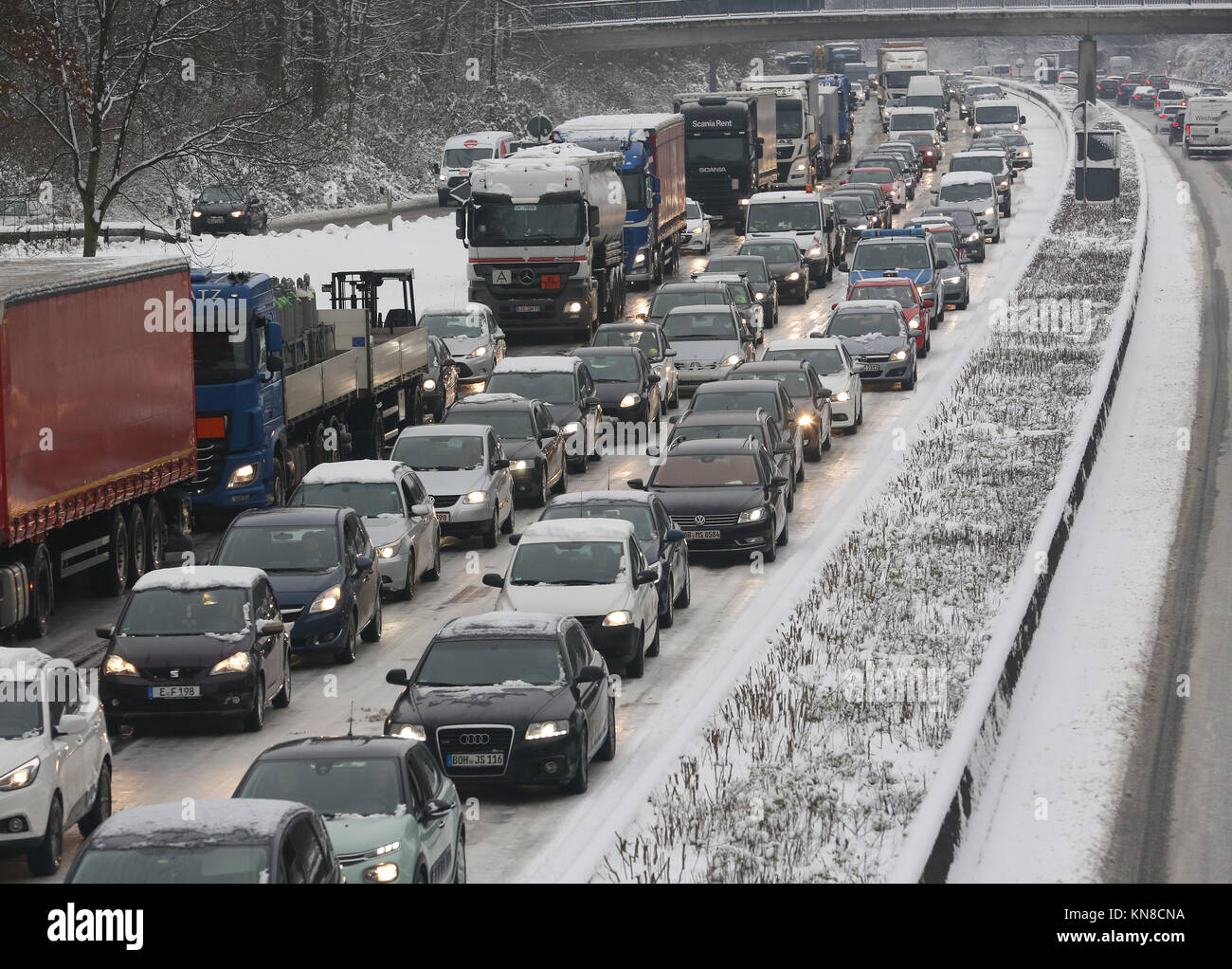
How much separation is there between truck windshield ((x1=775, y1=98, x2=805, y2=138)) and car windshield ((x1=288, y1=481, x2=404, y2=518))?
50.2 metres

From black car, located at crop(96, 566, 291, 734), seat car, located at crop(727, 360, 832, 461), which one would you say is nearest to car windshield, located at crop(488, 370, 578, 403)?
seat car, located at crop(727, 360, 832, 461)

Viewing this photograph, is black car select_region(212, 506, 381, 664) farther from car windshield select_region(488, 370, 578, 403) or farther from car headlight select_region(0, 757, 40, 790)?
car windshield select_region(488, 370, 578, 403)

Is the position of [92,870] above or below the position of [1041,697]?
above

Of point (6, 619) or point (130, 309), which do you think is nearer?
point (6, 619)

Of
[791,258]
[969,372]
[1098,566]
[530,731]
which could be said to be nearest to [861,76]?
[791,258]

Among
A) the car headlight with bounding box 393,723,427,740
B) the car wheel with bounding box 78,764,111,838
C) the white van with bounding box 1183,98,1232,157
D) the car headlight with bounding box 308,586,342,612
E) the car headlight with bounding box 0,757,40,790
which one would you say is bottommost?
the car wheel with bounding box 78,764,111,838

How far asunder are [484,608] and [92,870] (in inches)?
514

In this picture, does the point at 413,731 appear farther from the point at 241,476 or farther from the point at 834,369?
the point at 834,369

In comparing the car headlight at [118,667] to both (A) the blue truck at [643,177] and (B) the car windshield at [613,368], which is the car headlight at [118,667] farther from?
(A) the blue truck at [643,177]

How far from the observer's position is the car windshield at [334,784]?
13.6 metres

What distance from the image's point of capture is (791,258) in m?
52.2

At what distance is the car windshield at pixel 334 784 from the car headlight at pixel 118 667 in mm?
5526

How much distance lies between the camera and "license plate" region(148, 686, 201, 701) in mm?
19000

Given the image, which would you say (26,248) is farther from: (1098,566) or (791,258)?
(1098,566)
